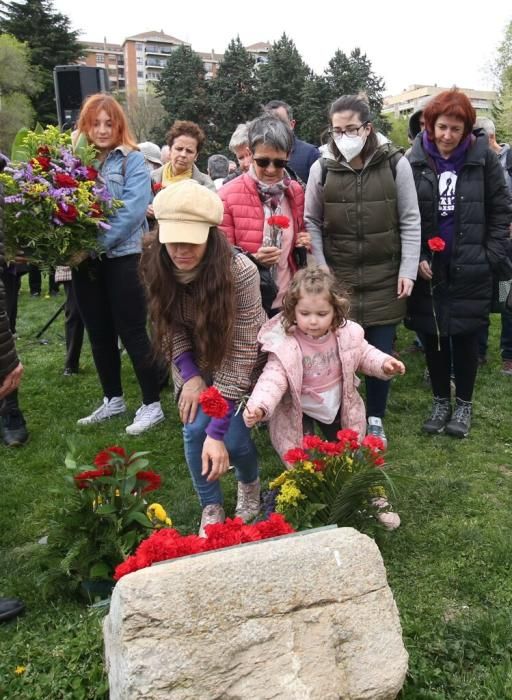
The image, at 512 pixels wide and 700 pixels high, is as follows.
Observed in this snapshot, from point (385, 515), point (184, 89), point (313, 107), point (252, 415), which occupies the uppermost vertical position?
point (184, 89)

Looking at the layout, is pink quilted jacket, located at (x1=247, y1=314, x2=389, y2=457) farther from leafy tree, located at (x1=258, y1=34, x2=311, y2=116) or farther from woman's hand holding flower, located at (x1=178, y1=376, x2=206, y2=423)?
leafy tree, located at (x1=258, y1=34, x2=311, y2=116)

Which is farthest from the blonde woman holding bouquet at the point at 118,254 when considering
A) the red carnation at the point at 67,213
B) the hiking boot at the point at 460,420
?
the hiking boot at the point at 460,420

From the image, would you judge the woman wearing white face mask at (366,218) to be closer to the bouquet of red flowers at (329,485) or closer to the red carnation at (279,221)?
the red carnation at (279,221)

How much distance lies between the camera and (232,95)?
33.1 metres

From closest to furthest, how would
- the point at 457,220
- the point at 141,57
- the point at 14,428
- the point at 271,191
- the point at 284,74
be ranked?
1. the point at 271,191
2. the point at 457,220
3. the point at 14,428
4. the point at 284,74
5. the point at 141,57

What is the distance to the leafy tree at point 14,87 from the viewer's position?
31.5 metres

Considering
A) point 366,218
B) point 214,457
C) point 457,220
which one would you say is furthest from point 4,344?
point 457,220

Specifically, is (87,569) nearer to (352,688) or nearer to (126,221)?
(352,688)

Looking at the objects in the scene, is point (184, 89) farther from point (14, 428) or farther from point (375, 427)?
point (375, 427)

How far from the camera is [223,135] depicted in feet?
109

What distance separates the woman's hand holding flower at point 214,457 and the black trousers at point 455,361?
201cm

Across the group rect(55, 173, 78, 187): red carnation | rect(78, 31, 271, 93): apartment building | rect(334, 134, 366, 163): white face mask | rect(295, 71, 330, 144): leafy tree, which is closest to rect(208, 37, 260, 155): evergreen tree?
rect(295, 71, 330, 144): leafy tree

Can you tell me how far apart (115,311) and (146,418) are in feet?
2.60

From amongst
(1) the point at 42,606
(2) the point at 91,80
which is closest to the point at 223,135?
(2) the point at 91,80
